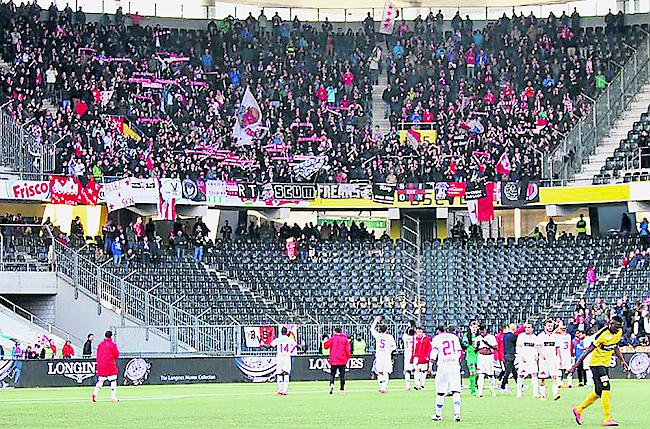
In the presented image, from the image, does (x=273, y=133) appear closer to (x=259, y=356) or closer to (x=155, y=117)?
(x=155, y=117)

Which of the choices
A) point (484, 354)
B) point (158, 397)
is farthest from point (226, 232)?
point (484, 354)

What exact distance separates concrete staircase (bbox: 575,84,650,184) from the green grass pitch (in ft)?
62.7

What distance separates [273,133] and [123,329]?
15.2 meters

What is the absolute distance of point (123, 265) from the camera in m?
50.5

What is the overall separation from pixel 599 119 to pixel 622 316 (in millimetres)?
13969

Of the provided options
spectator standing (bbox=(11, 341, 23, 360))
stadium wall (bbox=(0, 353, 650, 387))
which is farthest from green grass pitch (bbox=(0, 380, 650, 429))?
spectator standing (bbox=(11, 341, 23, 360))

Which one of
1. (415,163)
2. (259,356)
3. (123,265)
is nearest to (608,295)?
(415,163)

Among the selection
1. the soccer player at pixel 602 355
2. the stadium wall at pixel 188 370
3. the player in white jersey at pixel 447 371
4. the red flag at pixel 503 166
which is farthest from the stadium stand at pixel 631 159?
the soccer player at pixel 602 355

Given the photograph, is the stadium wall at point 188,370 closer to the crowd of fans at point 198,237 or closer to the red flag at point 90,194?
the crowd of fans at point 198,237

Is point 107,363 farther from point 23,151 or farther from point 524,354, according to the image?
point 23,151

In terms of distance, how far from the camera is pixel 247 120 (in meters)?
57.0

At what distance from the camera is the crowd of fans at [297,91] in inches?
2148

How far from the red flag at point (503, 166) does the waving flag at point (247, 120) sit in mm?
9925

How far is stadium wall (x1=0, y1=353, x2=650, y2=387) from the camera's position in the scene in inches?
1538
